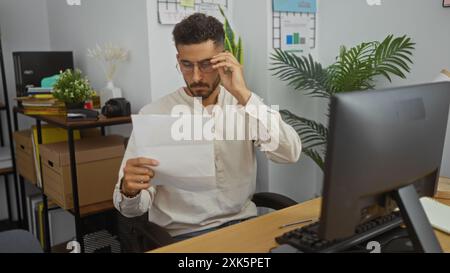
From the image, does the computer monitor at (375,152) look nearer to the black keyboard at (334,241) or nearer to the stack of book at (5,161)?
the black keyboard at (334,241)

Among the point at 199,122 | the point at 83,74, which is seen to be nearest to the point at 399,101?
the point at 199,122

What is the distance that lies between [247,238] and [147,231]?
15.8 inches

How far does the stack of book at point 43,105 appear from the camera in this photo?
6.85ft

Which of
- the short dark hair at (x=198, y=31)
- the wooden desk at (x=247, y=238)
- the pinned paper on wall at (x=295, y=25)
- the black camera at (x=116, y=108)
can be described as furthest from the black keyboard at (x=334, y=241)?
the pinned paper on wall at (x=295, y=25)

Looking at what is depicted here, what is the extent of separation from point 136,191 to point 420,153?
0.82 metres

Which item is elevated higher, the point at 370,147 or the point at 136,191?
the point at 370,147

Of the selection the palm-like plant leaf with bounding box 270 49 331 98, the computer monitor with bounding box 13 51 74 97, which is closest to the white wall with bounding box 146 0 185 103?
the palm-like plant leaf with bounding box 270 49 331 98

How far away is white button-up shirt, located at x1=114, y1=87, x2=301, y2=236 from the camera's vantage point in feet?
4.59

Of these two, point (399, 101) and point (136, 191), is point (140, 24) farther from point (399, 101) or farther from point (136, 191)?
point (399, 101)

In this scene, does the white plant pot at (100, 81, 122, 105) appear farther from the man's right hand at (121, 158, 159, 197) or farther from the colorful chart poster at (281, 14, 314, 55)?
the man's right hand at (121, 158, 159, 197)

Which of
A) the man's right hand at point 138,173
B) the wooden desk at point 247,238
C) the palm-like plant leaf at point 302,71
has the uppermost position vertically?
the palm-like plant leaf at point 302,71

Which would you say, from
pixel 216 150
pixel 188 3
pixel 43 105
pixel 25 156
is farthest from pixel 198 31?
pixel 25 156

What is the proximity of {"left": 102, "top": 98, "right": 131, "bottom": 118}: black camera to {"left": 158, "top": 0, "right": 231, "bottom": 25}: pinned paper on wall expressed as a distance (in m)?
0.42
